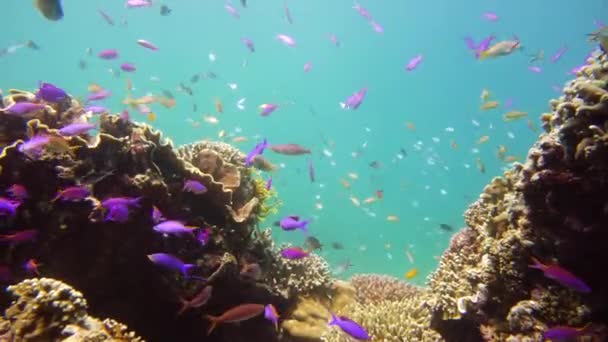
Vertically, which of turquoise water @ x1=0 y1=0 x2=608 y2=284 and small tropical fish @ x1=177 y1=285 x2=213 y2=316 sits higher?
turquoise water @ x1=0 y1=0 x2=608 y2=284

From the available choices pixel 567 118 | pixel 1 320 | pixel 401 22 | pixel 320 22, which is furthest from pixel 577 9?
pixel 1 320

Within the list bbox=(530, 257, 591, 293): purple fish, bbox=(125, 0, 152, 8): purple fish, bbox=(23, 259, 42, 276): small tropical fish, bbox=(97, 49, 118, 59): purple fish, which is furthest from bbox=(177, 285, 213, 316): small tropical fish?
bbox=(125, 0, 152, 8): purple fish

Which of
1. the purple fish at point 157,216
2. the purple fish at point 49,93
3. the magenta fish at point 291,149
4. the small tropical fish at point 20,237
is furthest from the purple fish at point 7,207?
the magenta fish at point 291,149

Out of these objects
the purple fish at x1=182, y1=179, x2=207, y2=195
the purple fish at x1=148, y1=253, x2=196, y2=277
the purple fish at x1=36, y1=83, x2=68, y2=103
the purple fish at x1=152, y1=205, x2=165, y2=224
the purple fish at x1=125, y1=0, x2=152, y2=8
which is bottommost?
the purple fish at x1=148, y1=253, x2=196, y2=277

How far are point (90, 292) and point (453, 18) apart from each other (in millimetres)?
92677

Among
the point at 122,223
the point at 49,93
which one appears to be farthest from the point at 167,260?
the point at 49,93

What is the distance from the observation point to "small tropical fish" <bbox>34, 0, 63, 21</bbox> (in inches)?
210

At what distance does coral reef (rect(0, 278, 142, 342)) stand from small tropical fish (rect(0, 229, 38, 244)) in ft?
3.51

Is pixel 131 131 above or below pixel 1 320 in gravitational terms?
above

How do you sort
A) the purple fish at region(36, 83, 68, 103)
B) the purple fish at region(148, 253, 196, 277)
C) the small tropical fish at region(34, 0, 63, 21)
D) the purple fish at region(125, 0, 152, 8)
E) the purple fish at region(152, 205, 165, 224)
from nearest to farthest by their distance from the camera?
the purple fish at region(148, 253, 196, 277) → the purple fish at region(152, 205, 165, 224) → the purple fish at region(36, 83, 68, 103) → the small tropical fish at region(34, 0, 63, 21) → the purple fish at region(125, 0, 152, 8)

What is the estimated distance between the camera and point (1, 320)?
3.40 metres

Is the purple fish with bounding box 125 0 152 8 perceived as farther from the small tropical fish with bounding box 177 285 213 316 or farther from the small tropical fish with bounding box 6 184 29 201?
the small tropical fish with bounding box 177 285 213 316

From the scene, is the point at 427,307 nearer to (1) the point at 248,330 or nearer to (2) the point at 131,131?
(1) the point at 248,330

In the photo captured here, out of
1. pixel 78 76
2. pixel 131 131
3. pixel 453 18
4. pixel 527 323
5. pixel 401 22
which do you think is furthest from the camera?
pixel 78 76
